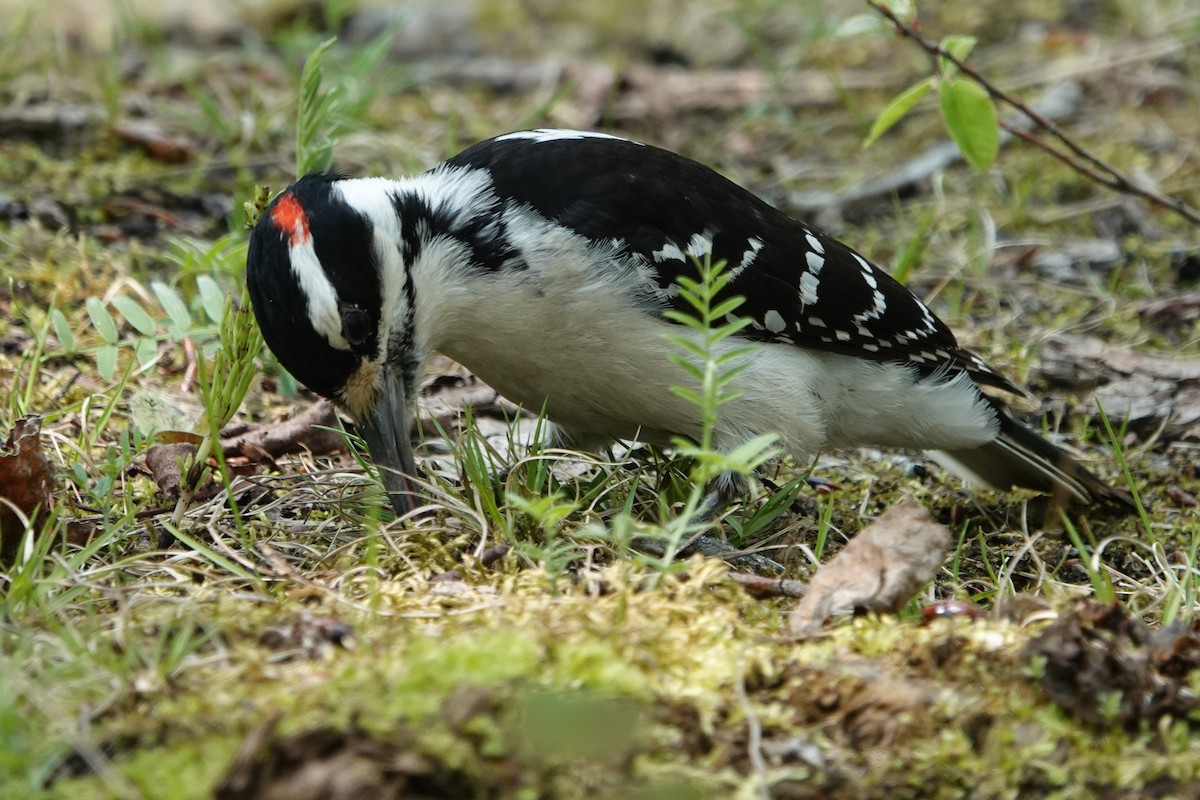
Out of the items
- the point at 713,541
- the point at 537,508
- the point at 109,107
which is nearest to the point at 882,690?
the point at 537,508

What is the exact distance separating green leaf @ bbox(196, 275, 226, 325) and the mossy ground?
0.33 feet

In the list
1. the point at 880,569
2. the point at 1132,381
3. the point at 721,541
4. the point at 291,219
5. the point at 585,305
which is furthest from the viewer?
the point at 1132,381

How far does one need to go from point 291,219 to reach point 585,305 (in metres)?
0.91

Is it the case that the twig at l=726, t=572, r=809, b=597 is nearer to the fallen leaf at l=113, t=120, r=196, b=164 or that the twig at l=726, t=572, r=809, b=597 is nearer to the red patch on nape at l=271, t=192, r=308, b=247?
the red patch on nape at l=271, t=192, r=308, b=247

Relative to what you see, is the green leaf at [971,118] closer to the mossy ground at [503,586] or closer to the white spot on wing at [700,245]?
the white spot on wing at [700,245]

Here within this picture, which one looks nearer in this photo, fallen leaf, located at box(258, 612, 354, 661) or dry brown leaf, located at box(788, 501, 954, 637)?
fallen leaf, located at box(258, 612, 354, 661)

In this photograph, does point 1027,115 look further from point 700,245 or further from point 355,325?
point 355,325

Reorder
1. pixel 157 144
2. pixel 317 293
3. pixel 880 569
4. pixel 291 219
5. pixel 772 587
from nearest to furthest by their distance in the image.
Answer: pixel 880 569 → pixel 772 587 → pixel 317 293 → pixel 291 219 → pixel 157 144

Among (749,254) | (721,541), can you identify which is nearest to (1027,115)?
(749,254)

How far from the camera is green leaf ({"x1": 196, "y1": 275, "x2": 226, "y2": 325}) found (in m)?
4.31

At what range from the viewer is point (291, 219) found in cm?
369

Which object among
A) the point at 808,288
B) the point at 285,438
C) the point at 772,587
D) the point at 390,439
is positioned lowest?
the point at 285,438

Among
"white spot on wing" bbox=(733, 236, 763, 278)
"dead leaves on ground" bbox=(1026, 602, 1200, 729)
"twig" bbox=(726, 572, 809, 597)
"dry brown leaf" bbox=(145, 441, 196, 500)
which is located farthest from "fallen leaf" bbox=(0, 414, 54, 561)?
"dead leaves on ground" bbox=(1026, 602, 1200, 729)

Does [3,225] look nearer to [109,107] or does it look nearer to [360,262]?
[109,107]
